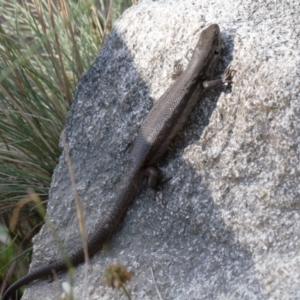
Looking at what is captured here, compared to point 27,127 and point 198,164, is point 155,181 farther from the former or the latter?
point 27,127

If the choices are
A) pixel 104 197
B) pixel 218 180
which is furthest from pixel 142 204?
pixel 218 180

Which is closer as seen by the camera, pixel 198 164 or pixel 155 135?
pixel 198 164

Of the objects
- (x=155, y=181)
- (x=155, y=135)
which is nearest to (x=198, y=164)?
(x=155, y=181)

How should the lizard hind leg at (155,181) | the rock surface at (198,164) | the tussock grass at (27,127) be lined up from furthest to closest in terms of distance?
1. the tussock grass at (27,127)
2. the lizard hind leg at (155,181)
3. the rock surface at (198,164)

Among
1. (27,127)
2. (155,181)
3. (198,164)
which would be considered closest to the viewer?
(198,164)

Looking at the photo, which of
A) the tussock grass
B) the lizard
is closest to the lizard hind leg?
the lizard

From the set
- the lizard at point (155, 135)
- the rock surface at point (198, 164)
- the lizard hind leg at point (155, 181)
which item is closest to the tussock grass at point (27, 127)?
the rock surface at point (198, 164)

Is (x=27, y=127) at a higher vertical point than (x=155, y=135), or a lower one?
lower

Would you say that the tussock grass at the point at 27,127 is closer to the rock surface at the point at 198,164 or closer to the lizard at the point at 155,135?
the rock surface at the point at 198,164
